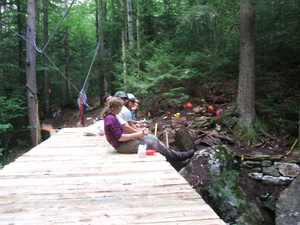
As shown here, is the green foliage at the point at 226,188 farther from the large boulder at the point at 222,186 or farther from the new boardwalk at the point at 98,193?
the new boardwalk at the point at 98,193

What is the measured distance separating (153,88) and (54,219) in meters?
6.99

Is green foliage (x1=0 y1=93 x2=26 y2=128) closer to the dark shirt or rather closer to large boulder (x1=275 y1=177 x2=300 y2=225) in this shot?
the dark shirt

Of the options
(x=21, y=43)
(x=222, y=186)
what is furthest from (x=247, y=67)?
(x=21, y=43)

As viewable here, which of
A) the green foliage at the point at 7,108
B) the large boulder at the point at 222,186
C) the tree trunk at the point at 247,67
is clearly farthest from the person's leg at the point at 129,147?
the green foliage at the point at 7,108

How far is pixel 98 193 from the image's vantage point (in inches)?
91.1

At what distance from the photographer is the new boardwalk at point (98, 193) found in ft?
6.00

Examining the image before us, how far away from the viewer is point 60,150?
432 cm

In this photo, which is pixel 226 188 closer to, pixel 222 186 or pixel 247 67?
pixel 222 186

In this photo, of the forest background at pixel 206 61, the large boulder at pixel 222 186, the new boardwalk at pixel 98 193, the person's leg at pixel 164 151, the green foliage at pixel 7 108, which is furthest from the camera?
the green foliage at pixel 7 108

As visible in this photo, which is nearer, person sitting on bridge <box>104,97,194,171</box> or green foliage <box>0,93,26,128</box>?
person sitting on bridge <box>104,97,194,171</box>

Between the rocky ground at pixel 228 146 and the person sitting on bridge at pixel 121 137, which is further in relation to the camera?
the rocky ground at pixel 228 146

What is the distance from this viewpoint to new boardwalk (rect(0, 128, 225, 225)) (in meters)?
1.83

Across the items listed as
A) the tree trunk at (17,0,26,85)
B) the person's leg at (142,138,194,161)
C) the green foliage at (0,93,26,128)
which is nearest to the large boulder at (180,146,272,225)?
the person's leg at (142,138,194,161)

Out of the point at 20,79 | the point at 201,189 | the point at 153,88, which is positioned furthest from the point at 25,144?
the point at 201,189
